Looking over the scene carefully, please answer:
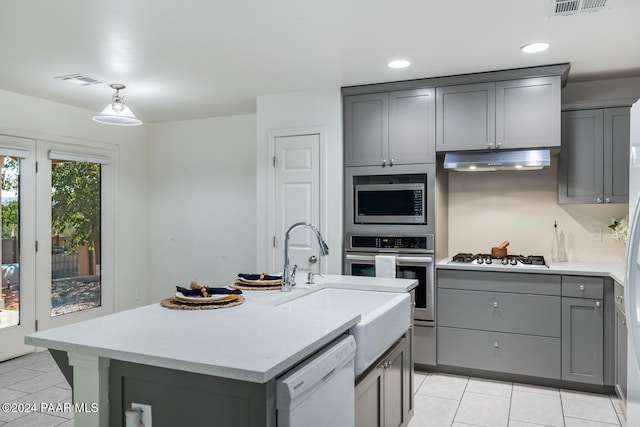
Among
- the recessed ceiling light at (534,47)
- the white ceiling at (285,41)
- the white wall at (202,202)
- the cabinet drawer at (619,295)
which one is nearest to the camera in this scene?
the white ceiling at (285,41)

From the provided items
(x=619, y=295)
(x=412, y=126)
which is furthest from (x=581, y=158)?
(x=412, y=126)

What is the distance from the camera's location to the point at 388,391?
2.29m

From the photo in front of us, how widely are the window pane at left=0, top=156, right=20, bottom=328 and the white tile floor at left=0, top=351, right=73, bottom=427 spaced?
45 centimetres

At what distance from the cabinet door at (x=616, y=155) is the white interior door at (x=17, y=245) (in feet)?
16.4

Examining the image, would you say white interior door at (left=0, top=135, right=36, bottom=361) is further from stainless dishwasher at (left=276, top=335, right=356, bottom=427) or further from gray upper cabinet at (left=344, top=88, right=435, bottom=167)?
stainless dishwasher at (left=276, top=335, right=356, bottom=427)

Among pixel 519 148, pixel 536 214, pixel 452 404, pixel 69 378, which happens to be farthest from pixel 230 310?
pixel 536 214

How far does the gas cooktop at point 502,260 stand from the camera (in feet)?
12.1

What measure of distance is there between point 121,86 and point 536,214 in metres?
3.75

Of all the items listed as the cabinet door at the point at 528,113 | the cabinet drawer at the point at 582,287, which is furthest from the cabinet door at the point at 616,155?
the cabinet drawer at the point at 582,287

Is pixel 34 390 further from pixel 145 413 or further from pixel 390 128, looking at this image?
pixel 390 128

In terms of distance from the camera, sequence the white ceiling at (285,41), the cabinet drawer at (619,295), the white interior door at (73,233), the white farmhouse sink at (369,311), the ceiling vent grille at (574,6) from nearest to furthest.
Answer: the white farmhouse sink at (369,311) → the ceiling vent grille at (574,6) → the white ceiling at (285,41) → the cabinet drawer at (619,295) → the white interior door at (73,233)

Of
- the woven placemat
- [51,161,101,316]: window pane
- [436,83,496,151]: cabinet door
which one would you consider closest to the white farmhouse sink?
the woven placemat

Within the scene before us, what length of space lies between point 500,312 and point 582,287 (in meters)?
0.60

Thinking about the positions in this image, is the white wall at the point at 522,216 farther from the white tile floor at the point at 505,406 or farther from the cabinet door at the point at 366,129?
the white tile floor at the point at 505,406
